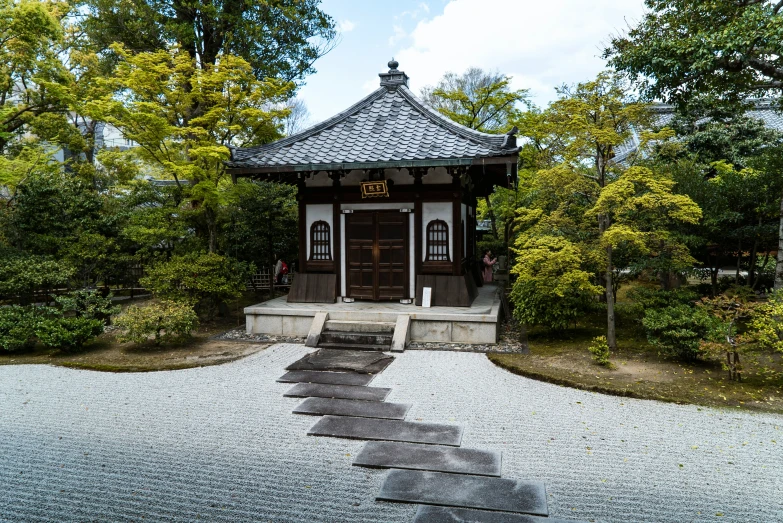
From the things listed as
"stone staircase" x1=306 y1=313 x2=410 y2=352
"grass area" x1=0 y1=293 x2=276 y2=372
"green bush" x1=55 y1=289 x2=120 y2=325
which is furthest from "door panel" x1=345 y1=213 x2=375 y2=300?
"green bush" x1=55 y1=289 x2=120 y2=325

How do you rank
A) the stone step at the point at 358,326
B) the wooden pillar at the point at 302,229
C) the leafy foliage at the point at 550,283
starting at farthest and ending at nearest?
the wooden pillar at the point at 302,229 < the stone step at the point at 358,326 < the leafy foliage at the point at 550,283

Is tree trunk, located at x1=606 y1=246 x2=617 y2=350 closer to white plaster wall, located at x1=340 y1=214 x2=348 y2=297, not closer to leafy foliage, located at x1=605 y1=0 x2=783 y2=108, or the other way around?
leafy foliage, located at x1=605 y1=0 x2=783 y2=108

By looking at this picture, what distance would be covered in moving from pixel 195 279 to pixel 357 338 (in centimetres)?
420

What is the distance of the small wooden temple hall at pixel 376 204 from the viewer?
35.3 ft

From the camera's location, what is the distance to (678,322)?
7.79 meters

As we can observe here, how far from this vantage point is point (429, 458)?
16.3 ft

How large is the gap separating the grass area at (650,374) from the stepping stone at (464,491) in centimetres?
331

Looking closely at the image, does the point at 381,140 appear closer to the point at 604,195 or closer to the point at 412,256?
the point at 412,256

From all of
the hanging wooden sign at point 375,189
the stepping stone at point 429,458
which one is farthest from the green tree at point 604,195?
the stepping stone at point 429,458

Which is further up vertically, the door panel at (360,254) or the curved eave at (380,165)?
the curved eave at (380,165)

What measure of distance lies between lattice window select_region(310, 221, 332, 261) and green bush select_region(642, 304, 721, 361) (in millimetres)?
6990

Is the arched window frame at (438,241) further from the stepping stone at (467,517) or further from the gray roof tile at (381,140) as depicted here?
the stepping stone at (467,517)

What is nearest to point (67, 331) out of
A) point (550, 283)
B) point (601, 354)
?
point (550, 283)

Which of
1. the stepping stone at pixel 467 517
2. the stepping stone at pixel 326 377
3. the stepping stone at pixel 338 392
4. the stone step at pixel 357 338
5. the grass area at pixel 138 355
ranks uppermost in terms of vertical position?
the stone step at pixel 357 338
